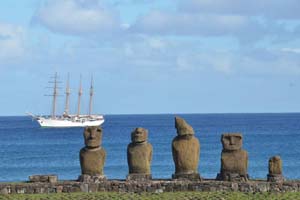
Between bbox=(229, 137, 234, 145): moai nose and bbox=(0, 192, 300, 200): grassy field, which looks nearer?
bbox=(0, 192, 300, 200): grassy field

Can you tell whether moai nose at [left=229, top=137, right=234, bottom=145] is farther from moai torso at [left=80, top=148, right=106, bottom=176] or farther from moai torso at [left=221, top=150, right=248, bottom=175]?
moai torso at [left=80, top=148, right=106, bottom=176]

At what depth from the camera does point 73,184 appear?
26.8 metres

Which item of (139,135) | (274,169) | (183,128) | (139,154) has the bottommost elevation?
(274,169)

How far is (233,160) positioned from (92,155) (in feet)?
15.4

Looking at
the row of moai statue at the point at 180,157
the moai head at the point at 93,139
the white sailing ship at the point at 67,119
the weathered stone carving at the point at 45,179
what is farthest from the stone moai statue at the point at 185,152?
the white sailing ship at the point at 67,119

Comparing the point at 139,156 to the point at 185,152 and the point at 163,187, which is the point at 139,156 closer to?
the point at 185,152

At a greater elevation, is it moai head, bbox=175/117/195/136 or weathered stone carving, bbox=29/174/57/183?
moai head, bbox=175/117/195/136

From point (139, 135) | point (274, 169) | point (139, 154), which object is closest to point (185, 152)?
point (139, 154)

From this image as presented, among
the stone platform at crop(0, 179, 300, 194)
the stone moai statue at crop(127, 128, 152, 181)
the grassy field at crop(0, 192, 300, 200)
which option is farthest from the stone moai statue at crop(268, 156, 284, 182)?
the stone moai statue at crop(127, 128, 152, 181)

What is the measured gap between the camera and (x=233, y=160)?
27578 mm

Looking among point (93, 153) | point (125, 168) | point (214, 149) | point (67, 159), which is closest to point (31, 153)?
point (67, 159)

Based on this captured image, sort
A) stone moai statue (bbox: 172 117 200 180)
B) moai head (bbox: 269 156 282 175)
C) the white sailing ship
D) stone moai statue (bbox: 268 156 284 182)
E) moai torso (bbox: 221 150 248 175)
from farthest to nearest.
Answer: the white sailing ship
stone moai statue (bbox: 172 117 200 180)
moai torso (bbox: 221 150 248 175)
moai head (bbox: 269 156 282 175)
stone moai statue (bbox: 268 156 284 182)

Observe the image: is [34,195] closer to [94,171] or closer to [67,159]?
[94,171]

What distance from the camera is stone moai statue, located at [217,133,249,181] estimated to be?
89.9ft
